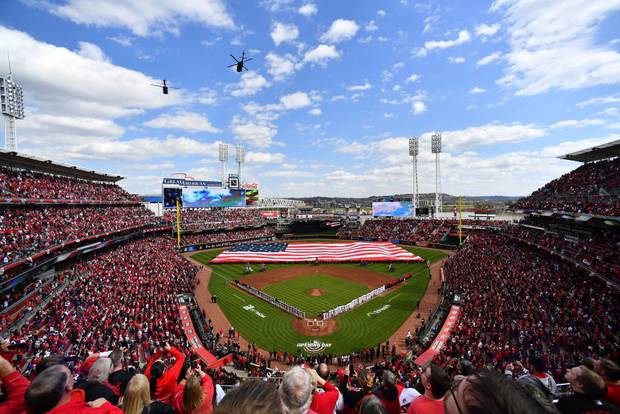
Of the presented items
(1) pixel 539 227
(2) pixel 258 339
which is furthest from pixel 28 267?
(1) pixel 539 227

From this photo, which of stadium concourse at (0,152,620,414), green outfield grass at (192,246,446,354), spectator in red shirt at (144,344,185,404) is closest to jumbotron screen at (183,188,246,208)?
stadium concourse at (0,152,620,414)

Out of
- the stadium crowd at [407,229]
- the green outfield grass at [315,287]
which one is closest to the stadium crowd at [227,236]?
the stadium crowd at [407,229]

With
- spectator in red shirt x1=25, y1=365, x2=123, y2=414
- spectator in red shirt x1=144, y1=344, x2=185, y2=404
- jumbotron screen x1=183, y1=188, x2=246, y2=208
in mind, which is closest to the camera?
spectator in red shirt x1=25, y1=365, x2=123, y2=414

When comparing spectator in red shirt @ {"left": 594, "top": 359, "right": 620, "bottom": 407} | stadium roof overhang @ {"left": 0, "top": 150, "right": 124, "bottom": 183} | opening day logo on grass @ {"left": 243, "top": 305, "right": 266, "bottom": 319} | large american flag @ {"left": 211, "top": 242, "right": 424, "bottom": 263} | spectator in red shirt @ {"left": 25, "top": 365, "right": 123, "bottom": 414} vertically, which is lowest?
opening day logo on grass @ {"left": 243, "top": 305, "right": 266, "bottom": 319}

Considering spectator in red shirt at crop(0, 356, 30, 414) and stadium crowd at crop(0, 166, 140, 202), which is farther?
stadium crowd at crop(0, 166, 140, 202)

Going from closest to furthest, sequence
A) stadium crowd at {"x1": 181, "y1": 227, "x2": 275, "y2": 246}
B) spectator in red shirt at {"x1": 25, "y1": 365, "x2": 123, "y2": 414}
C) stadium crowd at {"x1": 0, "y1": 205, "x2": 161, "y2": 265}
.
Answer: spectator in red shirt at {"x1": 25, "y1": 365, "x2": 123, "y2": 414} < stadium crowd at {"x1": 0, "y1": 205, "x2": 161, "y2": 265} < stadium crowd at {"x1": 181, "y1": 227, "x2": 275, "y2": 246}

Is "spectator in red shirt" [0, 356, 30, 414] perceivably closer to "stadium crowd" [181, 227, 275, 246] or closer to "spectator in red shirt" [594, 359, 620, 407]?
"spectator in red shirt" [594, 359, 620, 407]
